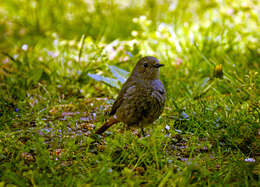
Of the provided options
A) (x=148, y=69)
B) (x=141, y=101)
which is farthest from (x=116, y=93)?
(x=141, y=101)

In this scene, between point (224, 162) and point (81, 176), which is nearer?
point (81, 176)

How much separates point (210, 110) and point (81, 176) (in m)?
1.63

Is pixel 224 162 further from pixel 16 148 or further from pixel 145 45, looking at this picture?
pixel 145 45

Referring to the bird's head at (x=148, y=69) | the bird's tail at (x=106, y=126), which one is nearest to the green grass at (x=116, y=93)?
the bird's tail at (x=106, y=126)

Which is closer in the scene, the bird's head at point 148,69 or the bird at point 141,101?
the bird at point 141,101

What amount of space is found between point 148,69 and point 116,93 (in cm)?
100

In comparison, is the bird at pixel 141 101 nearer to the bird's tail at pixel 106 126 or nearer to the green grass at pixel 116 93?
the bird's tail at pixel 106 126

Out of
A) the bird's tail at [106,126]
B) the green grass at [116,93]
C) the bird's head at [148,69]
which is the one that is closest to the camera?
the green grass at [116,93]

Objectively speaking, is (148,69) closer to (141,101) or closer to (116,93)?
(141,101)

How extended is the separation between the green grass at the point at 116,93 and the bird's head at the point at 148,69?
1.39 feet

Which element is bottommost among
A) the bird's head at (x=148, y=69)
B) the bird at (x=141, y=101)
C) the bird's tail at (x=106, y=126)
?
the bird's tail at (x=106, y=126)

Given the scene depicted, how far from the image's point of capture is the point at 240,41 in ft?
18.1

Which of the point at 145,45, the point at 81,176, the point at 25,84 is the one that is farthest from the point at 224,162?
the point at 145,45

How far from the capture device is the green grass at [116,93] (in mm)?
2529
